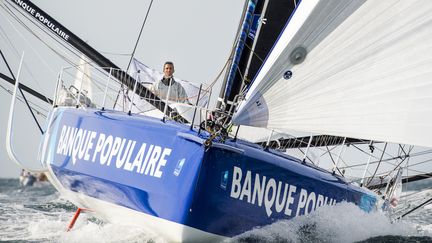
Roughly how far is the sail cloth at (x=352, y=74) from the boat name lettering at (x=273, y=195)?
464mm

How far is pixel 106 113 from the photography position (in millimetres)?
6902

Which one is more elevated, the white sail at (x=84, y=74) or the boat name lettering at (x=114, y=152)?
the white sail at (x=84, y=74)

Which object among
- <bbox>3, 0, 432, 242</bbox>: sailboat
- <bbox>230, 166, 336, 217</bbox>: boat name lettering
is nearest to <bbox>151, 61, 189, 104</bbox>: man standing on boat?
<bbox>3, 0, 432, 242</bbox>: sailboat

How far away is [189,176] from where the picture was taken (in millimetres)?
5684

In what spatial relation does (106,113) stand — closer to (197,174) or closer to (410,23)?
(197,174)

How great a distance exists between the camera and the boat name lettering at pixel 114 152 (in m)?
5.97

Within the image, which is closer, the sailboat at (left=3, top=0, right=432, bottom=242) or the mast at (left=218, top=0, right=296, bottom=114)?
the sailboat at (left=3, top=0, right=432, bottom=242)

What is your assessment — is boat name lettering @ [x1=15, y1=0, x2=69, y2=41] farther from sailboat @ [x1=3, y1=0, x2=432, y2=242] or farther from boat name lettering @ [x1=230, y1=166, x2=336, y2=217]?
boat name lettering @ [x1=230, y1=166, x2=336, y2=217]

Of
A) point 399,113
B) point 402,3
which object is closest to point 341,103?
point 399,113

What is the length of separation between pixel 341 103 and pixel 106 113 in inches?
86.1

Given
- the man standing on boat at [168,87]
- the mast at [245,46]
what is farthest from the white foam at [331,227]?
the man standing on boat at [168,87]

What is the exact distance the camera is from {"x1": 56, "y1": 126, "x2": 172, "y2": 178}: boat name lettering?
5.97 m

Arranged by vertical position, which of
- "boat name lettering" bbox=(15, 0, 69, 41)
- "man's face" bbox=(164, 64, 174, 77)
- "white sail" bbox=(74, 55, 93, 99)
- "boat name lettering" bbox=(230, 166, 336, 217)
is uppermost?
"boat name lettering" bbox=(15, 0, 69, 41)

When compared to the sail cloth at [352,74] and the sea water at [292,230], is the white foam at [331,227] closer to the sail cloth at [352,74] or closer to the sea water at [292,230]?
the sea water at [292,230]
